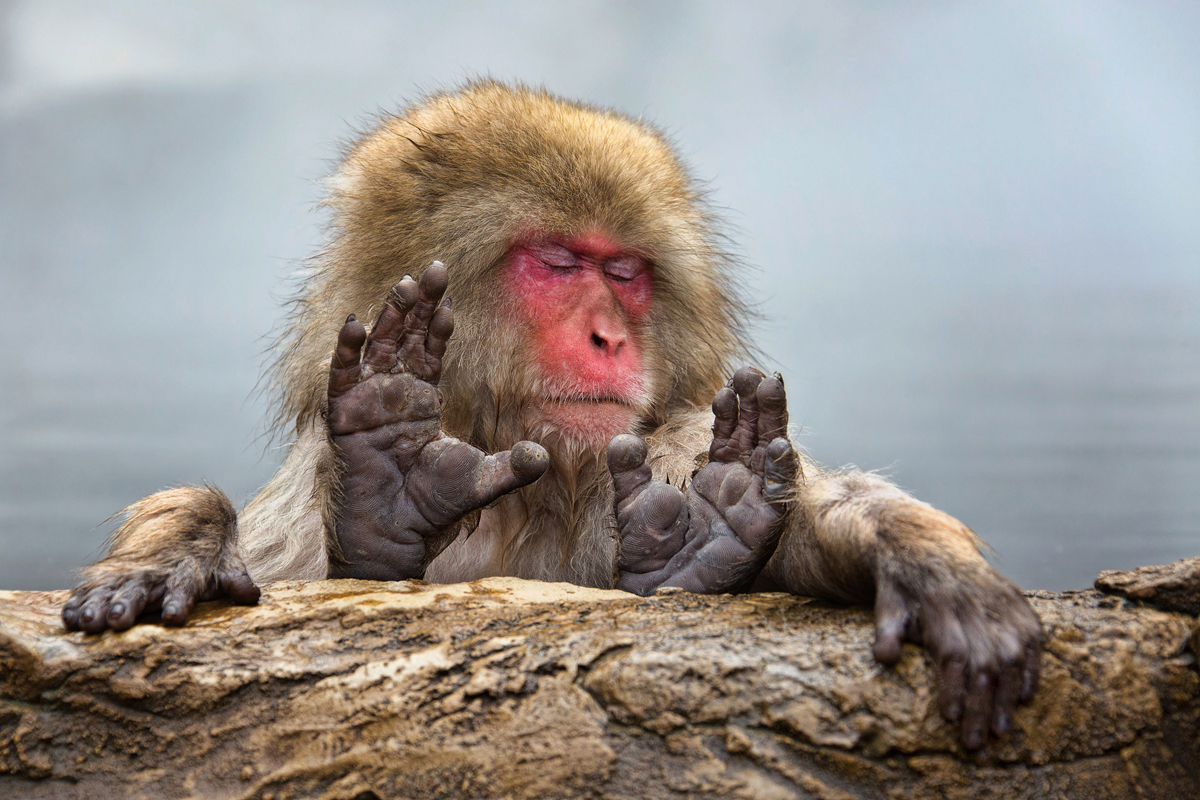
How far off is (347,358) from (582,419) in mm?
780

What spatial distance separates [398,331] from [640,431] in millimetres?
1000

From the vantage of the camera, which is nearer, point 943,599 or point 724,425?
point 943,599

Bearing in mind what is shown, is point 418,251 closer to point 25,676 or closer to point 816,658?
point 25,676

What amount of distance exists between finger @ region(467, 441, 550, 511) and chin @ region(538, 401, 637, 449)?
48 cm

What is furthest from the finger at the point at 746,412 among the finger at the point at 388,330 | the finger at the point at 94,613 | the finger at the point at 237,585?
the finger at the point at 94,613

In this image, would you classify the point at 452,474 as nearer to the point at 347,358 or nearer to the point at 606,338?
the point at 347,358

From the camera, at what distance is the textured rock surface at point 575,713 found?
1684mm

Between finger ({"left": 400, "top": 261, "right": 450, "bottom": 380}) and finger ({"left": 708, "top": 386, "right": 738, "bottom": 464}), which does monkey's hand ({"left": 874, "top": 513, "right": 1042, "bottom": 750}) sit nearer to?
finger ({"left": 708, "top": 386, "right": 738, "bottom": 464})

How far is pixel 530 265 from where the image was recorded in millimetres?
2908

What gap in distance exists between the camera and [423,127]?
320 cm

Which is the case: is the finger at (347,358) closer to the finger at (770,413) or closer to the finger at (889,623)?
the finger at (770,413)

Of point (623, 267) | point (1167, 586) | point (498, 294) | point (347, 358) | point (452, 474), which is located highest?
point (623, 267)

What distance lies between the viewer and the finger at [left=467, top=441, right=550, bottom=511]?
7.51 ft

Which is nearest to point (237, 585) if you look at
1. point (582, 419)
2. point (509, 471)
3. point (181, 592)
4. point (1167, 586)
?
point (181, 592)
